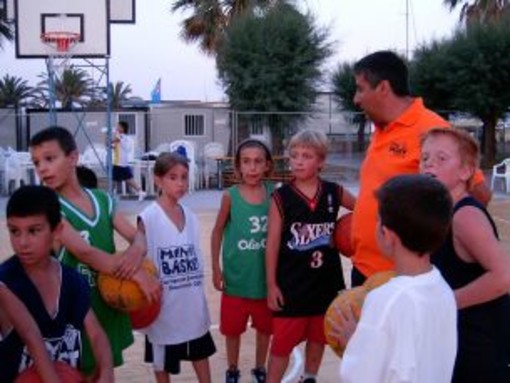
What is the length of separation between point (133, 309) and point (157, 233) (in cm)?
79

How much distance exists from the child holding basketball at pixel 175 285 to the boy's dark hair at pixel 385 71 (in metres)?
1.24

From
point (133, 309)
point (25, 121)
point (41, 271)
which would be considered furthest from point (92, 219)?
point (25, 121)

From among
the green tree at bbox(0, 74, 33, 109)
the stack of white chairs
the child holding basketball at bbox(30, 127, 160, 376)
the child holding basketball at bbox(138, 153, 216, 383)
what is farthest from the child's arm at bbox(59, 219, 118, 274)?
the green tree at bbox(0, 74, 33, 109)

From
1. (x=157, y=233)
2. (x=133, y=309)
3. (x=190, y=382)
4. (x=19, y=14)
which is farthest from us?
(x=19, y=14)

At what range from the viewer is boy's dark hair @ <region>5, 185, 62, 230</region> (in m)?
3.04

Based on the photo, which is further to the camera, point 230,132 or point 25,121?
point 230,132

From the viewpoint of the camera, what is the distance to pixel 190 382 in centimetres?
523

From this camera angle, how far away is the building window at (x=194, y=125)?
84.1ft

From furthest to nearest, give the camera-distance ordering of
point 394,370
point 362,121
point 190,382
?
1. point 362,121
2. point 190,382
3. point 394,370

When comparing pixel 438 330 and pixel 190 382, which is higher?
pixel 438 330

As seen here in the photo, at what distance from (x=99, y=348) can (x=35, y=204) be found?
24.9 inches

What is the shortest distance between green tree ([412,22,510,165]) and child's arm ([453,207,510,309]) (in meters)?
27.0

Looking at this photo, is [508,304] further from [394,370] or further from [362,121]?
[362,121]

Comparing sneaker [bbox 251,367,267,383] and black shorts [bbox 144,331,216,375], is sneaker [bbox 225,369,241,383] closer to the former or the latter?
sneaker [bbox 251,367,267,383]
